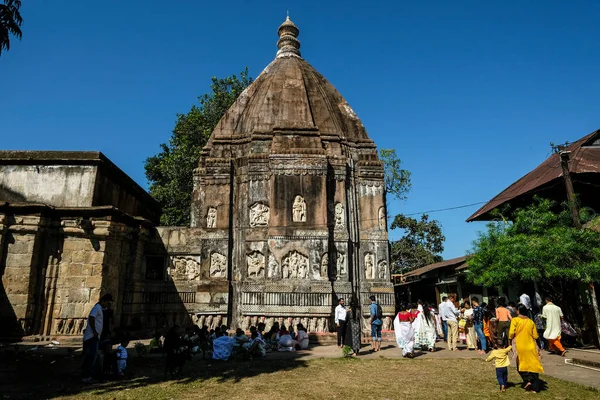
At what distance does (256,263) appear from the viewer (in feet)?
46.9

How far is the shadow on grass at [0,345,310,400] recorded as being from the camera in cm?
641

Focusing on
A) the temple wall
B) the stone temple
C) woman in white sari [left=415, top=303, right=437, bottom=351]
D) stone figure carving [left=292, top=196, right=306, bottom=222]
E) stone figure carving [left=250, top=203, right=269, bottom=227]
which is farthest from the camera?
stone figure carving [left=250, top=203, right=269, bottom=227]

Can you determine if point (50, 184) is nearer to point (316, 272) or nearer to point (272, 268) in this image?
point (272, 268)

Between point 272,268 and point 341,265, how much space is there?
2405mm

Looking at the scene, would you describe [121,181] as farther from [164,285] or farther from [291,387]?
[291,387]

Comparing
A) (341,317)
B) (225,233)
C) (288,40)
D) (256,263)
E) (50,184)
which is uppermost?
(288,40)

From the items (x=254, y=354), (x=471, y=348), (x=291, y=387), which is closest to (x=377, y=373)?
(x=291, y=387)

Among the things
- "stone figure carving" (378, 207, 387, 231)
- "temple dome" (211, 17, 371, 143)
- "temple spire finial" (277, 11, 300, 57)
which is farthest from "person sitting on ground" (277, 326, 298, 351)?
"temple spire finial" (277, 11, 300, 57)

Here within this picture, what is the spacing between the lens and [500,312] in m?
9.42

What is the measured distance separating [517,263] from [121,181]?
12236mm

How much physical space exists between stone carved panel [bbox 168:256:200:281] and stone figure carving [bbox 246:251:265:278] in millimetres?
1877

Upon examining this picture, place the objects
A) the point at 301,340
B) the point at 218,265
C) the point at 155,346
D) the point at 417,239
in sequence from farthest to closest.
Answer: the point at 417,239 → the point at 218,265 → the point at 301,340 → the point at 155,346

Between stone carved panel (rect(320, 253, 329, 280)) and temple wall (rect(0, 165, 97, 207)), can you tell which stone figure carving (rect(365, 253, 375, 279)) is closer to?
stone carved panel (rect(320, 253, 329, 280))

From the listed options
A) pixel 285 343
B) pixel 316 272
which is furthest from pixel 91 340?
pixel 316 272
